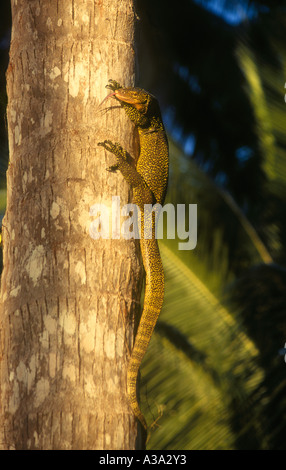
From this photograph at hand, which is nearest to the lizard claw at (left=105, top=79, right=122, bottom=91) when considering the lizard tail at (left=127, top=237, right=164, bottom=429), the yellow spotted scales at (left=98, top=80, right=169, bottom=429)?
the yellow spotted scales at (left=98, top=80, right=169, bottom=429)

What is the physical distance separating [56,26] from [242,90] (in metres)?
6.39

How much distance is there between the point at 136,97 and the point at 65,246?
1064 millimetres

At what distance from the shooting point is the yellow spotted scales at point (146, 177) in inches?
104

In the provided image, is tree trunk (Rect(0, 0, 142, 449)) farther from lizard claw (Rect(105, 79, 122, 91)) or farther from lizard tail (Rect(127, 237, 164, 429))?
lizard tail (Rect(127, 237, 164, 429))

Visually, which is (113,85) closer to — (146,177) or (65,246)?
(146,177)

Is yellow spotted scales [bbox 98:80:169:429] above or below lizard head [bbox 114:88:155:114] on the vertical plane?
below

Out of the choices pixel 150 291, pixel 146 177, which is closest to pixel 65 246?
pixel 150 291

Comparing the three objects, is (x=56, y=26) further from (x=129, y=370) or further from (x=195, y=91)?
(x=195, y=91)

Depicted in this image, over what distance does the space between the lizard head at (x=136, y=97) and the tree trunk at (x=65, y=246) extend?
73mm

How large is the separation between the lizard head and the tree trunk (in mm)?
73

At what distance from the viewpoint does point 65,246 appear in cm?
250

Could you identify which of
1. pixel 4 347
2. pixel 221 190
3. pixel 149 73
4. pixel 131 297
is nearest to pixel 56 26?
pixel 131 297

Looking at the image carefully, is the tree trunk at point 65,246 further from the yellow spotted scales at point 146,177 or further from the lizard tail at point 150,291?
the lizard tail at point 150,291

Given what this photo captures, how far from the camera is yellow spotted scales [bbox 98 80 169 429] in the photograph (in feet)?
8.67
